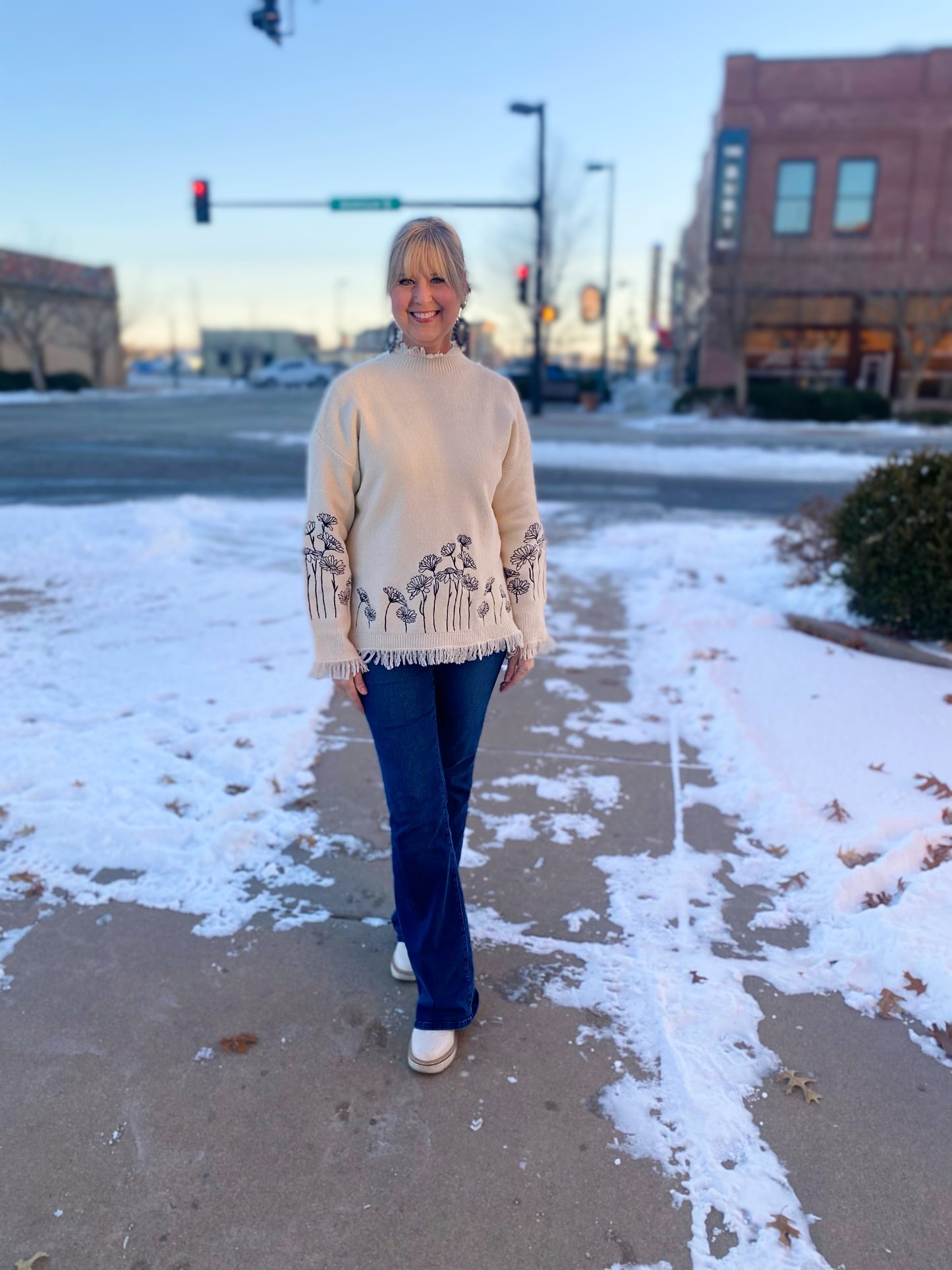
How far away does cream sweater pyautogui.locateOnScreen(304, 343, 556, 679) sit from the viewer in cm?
220

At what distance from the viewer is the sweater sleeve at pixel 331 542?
221 cm

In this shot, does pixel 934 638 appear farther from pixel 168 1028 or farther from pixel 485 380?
pixel 168 1028

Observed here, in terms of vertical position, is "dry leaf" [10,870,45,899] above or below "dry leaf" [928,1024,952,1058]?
above

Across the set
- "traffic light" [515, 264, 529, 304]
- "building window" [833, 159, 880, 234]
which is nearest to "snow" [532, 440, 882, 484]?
"traffic light" [515, 264, 529, 304]

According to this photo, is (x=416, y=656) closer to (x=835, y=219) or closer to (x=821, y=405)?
(x=821, y=405)

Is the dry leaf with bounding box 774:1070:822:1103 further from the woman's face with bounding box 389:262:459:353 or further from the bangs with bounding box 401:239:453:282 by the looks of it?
the bangs with bounding box 401:239:453:282

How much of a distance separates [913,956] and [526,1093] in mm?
1277

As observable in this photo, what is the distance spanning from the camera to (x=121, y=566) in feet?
24.7

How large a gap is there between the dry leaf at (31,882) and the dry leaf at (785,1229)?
246 cm

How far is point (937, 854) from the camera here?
3248 millimetres

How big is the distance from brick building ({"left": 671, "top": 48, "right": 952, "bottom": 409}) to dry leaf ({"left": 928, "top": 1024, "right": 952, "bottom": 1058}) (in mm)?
27986

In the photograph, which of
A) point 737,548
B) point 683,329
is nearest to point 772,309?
point 683,329

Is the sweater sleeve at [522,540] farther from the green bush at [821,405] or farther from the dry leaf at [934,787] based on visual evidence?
the green bush at [821,405]

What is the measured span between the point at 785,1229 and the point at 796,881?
145 centimetres
